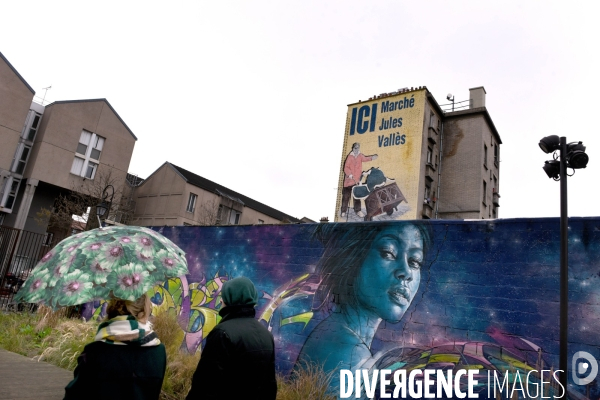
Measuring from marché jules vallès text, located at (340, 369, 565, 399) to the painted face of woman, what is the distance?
2.63ft

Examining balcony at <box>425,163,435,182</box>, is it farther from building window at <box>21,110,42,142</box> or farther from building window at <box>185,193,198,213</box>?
building window at <box>21,110,42,142</box>

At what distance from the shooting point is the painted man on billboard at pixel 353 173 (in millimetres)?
24125

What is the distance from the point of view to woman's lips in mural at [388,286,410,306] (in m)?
5.79

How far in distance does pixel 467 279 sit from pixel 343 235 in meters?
2.05

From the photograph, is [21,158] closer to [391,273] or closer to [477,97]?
[391,273]

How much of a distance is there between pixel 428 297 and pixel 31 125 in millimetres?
28252

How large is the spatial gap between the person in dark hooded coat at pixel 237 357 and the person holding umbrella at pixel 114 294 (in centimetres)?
28

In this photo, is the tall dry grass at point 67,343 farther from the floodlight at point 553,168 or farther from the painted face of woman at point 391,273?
the floodlight at point 553,168

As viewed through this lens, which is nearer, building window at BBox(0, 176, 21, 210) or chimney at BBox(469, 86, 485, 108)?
building window at BBox(0, 176, 21, 210)

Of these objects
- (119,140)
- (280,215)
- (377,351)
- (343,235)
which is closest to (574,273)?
(377,351)

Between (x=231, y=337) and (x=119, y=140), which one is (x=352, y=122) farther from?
(x=231, y=337)

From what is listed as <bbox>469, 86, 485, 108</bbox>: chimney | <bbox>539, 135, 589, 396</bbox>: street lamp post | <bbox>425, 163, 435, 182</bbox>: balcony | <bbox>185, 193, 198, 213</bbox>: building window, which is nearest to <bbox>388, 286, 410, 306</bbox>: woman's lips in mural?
<bbox>539, 135, 589, 396</bbox>: street lamp post

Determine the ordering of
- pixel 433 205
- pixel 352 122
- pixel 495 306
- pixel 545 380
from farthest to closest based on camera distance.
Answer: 1. pixel 352 122
2. pixel 433 205
3. pixel 495 306
4. pixel 545 380

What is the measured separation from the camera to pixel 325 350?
623cm
